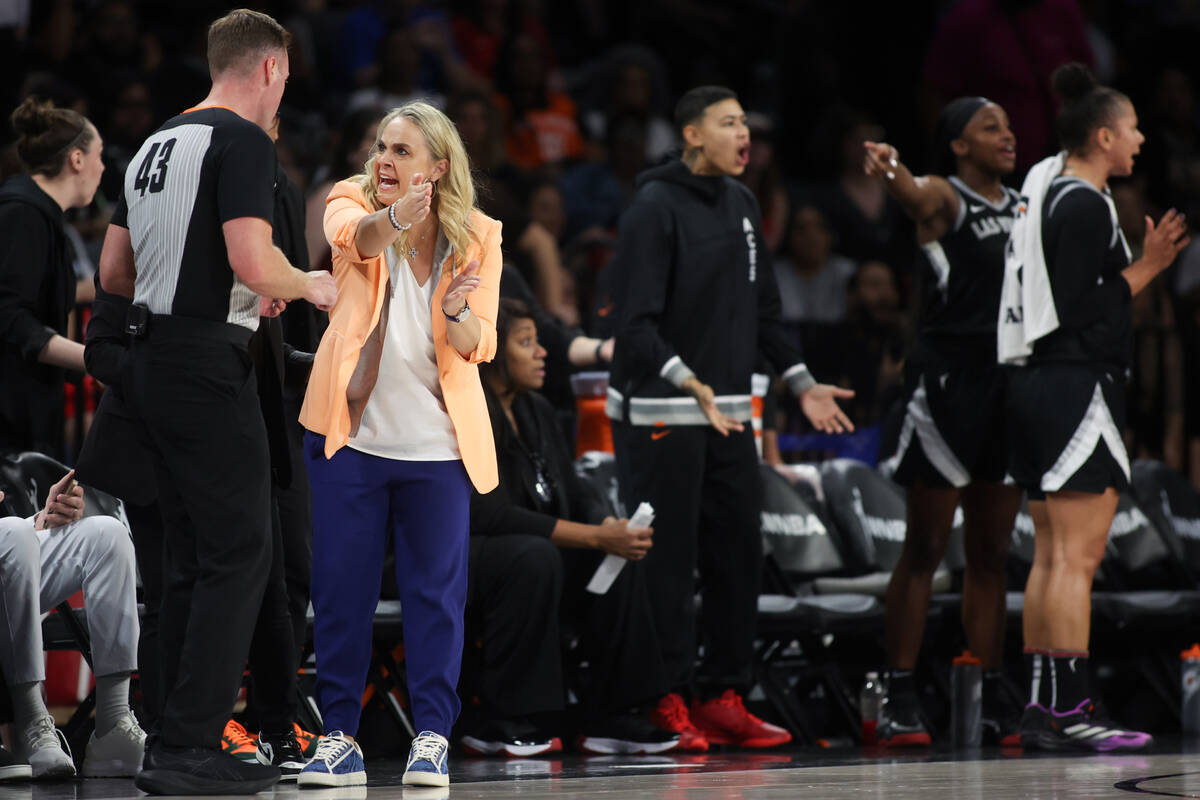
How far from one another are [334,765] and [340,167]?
131 inches

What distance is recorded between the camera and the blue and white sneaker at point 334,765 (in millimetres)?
4340

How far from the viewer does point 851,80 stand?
13.2 metres

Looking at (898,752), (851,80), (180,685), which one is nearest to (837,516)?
(898,752)

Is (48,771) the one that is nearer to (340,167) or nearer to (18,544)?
(18,544)

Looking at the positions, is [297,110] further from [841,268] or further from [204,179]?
[204,179]

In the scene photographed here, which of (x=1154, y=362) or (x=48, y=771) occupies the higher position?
(x=1154, y=362)

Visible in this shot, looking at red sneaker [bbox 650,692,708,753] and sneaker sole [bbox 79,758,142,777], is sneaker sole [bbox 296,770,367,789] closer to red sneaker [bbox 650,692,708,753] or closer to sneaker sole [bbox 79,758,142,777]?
sneaker sole [bbox 79,758,142,777]

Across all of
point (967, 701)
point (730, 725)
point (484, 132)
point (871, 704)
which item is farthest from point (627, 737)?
point (484, 132)

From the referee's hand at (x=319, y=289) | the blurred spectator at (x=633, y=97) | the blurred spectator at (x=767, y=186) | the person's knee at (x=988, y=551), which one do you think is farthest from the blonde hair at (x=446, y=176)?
the blurred spectator at (x=633, y=97)

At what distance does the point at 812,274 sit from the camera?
411 inches

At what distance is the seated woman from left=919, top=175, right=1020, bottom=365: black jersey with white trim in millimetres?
1468

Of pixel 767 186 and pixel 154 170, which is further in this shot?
pixel 767 186

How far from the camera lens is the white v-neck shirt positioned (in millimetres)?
4457

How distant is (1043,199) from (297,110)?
544 centimetres
